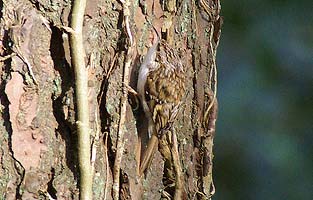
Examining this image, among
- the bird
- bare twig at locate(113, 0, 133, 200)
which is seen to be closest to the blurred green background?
the bird

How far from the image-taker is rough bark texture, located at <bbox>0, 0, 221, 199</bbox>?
1371 mm

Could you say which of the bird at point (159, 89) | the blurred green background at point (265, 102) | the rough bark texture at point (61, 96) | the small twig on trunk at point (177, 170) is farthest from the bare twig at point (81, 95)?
the blurred green background at point (265, 102)

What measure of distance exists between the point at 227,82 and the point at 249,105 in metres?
0.11

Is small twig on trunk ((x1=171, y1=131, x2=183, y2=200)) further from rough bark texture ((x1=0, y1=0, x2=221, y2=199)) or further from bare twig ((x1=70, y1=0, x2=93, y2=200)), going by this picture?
bare twig ((x1=70, y1=0, x2=93, y2=200))

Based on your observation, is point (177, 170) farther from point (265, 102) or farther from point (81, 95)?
point (265, 102)

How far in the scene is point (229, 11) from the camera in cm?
316

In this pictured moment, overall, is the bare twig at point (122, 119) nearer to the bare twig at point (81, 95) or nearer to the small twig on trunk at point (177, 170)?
the bare twig at point (81, 95)

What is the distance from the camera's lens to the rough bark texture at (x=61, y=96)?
1.37m

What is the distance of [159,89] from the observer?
1.67 meters

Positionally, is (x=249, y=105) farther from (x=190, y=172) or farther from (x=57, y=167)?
(x=57, y=167)

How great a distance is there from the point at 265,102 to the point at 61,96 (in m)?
1.83

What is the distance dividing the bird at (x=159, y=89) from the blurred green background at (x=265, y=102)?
56.9 inches

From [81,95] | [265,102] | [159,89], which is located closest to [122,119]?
[81,95]

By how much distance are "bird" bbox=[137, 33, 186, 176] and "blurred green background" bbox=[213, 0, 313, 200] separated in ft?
4.74
